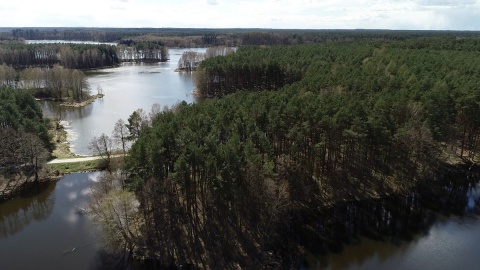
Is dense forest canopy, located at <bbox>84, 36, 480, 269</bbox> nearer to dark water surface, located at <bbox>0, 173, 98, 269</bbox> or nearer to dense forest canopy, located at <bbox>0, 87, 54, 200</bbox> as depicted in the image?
dark water surface, located at <bbox>0, 173, 98, 269</bbox>

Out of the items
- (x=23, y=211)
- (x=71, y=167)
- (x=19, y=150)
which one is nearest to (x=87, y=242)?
(x=23, y=211)

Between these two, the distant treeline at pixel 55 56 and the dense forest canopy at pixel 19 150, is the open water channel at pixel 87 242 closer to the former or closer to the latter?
the dense forest canopy at pixel 19 150

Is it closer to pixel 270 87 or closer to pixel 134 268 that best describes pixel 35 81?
pixel 270 87

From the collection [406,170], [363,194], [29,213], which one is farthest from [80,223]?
[406,170]

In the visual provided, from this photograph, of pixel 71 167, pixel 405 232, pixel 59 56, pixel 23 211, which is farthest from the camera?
pixel 59 56

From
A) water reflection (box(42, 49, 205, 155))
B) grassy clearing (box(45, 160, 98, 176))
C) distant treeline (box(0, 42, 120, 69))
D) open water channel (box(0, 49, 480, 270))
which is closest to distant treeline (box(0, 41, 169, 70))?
distant treeline (box(0, 42, 120, 69))

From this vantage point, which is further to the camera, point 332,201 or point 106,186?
point 332,201

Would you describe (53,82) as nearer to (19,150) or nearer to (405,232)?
(19,150)

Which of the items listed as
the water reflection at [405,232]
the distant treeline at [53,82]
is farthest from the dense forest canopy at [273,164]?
the distant treeline at [53,82]
